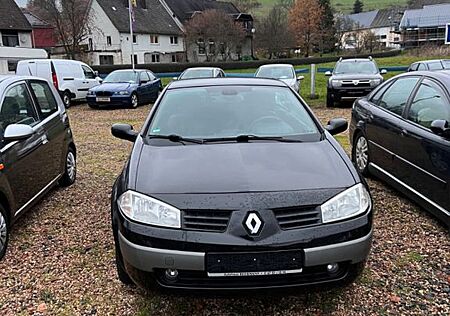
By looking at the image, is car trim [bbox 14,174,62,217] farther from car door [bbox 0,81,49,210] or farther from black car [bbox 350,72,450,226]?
black car [bbox 350,72,450,226]

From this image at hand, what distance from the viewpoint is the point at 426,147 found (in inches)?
174

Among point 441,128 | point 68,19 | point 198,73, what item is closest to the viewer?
point 441,128

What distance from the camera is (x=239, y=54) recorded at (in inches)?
2119

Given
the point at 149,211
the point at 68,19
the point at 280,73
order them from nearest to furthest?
1. the point at 149,211
2. the point at 280,73
3. the point at 68,19

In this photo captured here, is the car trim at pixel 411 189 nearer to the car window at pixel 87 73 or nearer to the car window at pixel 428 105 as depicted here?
the car window at pixel 428 105

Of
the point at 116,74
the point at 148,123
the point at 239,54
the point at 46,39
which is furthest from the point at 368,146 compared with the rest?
the point at 46,39

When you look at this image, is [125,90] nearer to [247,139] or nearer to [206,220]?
[247,139]

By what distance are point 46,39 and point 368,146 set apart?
55.5 meters

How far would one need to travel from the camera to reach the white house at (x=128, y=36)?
4922 cm

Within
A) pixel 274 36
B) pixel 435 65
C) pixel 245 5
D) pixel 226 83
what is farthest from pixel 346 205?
pixel 245 5

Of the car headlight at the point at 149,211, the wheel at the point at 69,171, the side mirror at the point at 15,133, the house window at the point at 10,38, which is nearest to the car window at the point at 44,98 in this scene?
the wheel at the point at 69,171

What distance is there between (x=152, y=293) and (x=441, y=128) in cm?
298

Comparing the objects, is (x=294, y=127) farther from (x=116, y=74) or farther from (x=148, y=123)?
(x=116, y=74)

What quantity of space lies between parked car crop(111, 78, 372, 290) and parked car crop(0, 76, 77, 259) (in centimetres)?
149
